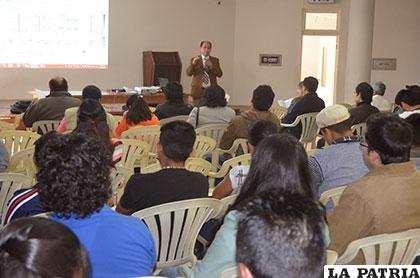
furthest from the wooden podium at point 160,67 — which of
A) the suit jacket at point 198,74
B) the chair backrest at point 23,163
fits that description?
the chair backrest at point 23,163

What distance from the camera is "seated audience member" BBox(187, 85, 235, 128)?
6.47 m

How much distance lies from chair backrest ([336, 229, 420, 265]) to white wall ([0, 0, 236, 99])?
1019cm

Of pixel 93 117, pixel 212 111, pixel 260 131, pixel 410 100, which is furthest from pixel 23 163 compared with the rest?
pixel 410 100

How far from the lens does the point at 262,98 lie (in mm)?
6027

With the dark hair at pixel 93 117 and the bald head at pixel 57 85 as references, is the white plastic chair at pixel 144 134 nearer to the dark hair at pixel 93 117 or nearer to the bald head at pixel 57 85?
the dark hair at pixel 93 117

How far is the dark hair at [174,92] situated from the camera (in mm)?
6859

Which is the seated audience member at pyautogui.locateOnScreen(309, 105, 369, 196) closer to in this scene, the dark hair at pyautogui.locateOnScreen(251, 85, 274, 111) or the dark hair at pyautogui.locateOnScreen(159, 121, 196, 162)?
the dark hair at pyautogui.locateOnScreen(159, 121, 196, 162)

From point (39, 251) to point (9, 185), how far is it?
235cm

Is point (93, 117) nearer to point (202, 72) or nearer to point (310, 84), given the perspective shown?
point (310, 84)

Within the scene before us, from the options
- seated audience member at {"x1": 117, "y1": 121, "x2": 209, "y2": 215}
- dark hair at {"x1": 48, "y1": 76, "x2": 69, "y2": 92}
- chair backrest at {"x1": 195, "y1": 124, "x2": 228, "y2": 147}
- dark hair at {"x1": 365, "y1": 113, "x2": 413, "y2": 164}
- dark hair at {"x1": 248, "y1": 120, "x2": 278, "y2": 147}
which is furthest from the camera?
dark hair at {"x1": 48, "y1": 76, "x2": 69, "y2": 92}

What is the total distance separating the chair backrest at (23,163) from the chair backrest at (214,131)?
213 centimetres

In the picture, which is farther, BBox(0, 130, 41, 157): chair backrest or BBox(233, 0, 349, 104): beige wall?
BBox(233, 0, 349, 104): beige wall

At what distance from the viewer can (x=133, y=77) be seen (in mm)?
12945

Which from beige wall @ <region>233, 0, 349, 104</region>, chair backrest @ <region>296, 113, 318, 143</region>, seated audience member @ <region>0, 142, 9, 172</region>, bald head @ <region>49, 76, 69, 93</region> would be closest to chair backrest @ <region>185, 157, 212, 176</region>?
seated audience member @ <region>0, 142, 9, 172</region>
